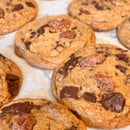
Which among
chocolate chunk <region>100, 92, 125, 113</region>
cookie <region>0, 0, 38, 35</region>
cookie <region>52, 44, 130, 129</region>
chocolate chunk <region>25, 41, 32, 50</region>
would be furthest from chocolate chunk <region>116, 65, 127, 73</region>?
cookie <region>0, 0, 38, 35</region>

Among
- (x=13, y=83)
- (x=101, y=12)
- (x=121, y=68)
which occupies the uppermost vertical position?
(x=101, y=12)

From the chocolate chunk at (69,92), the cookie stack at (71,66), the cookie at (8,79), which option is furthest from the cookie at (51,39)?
the chocolate chunk at (69,92)

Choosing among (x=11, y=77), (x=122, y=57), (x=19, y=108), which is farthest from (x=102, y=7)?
(x=19, y=108)

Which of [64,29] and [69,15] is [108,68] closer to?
[64,29]

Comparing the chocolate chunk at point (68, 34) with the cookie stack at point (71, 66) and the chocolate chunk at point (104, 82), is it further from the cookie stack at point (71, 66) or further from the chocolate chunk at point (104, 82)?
the chocolate chunk at point (104, 82)

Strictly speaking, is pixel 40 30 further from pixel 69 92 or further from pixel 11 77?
pixel 69 92

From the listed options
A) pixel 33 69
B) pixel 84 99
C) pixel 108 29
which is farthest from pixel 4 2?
pixel 84 99

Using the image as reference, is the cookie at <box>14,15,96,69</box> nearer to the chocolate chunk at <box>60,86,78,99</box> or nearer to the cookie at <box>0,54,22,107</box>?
the cookie at <box>0,54,22,107</box>
